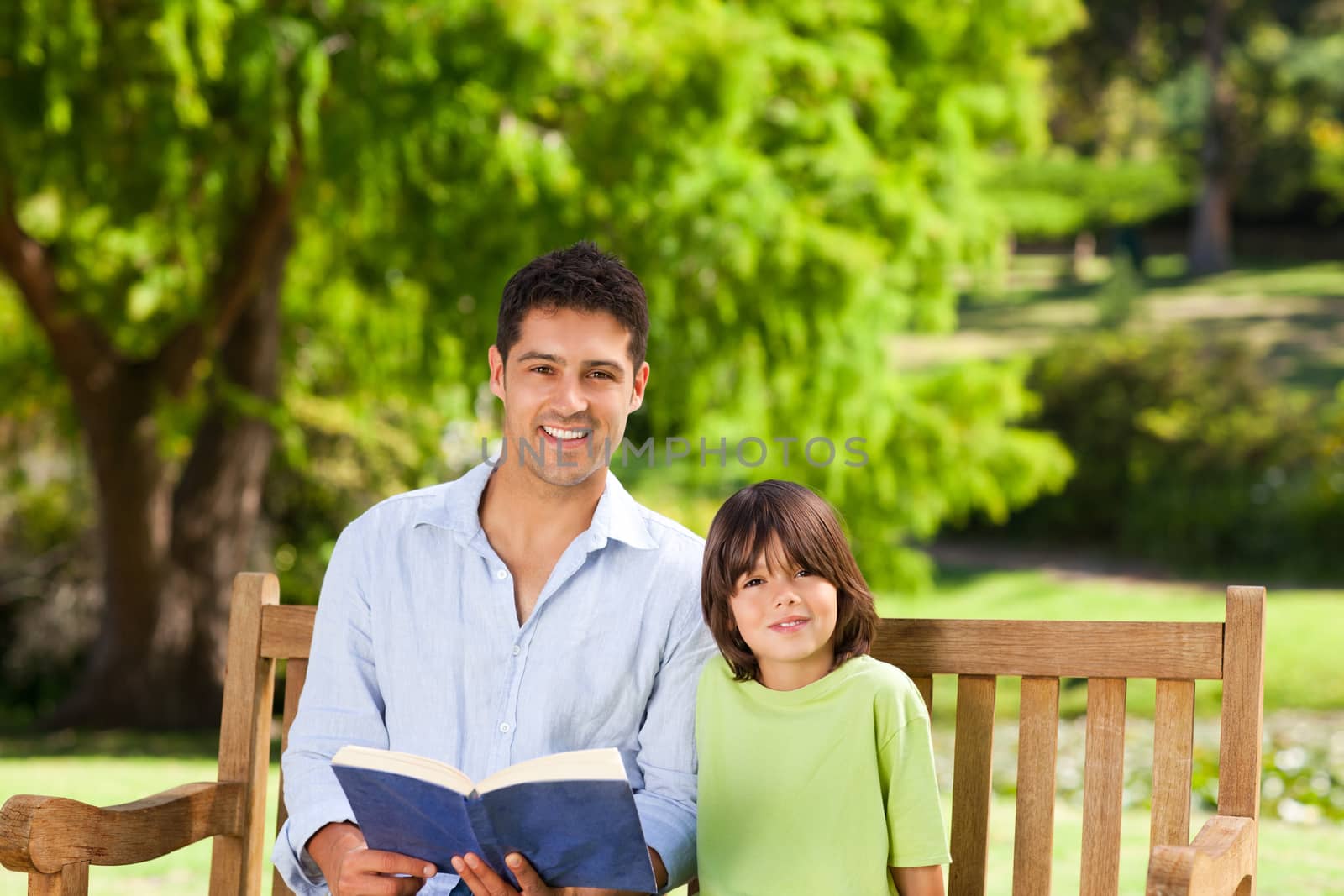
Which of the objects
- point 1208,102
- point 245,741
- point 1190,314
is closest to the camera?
point 245,741

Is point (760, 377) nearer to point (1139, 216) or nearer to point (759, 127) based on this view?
point (759, 127)

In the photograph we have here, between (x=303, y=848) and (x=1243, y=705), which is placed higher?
(x=1243, y=705)

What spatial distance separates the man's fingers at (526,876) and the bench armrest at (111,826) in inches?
27.0

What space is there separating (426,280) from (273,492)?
9.75 feet

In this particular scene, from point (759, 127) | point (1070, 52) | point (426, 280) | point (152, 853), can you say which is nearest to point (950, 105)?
point (759, 127)

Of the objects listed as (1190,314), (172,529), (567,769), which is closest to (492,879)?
(567,769)

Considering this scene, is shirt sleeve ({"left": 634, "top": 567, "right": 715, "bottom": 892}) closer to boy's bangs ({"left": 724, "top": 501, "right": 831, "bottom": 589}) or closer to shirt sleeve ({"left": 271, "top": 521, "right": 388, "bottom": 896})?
boy's bangs ({"left": 724, "top": 501, "right": 831, "bottom": 589})

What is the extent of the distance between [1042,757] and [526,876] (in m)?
0.85

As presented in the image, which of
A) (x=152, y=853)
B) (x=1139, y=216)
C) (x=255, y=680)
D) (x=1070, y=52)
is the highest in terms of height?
(x=1070, y=52)

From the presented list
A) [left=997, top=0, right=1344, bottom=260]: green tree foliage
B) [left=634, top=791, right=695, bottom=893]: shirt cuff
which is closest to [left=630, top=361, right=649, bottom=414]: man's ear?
[left=634, top=791, right=695, bottom=893]: shirt cuff

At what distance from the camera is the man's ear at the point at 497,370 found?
2.43m

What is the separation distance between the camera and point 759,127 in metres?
7.37

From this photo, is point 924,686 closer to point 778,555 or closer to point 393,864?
point 778,555

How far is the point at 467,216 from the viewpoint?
664 centimetres
